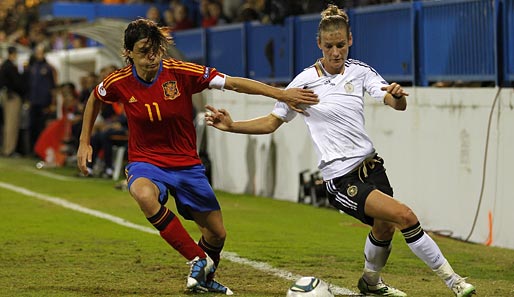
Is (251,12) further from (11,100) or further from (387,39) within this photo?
(11,100)

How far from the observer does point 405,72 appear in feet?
49.9

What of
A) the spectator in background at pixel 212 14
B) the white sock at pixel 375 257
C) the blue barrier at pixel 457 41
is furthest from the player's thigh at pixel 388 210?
the spectator in background at pixel 212 14

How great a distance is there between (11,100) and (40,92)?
1431mm

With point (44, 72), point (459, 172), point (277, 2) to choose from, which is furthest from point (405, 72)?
point (44, 72)

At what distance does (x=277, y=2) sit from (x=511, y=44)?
6226 millimetres

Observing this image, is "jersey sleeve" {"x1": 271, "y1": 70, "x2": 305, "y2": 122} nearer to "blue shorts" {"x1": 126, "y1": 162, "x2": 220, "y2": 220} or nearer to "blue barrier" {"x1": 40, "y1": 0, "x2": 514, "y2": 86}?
"blue shorts" {"x1": 126, "y1": 162, "x2": 220, "y2": 220}

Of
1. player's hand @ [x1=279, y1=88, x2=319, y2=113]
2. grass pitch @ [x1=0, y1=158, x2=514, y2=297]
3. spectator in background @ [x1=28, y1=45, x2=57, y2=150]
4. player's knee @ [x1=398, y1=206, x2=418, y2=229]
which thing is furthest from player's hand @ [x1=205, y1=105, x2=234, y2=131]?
spectator in background @ [x1=28, y1=45, x2=57, y2=150]

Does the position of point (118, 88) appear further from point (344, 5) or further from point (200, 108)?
point (200, 108)

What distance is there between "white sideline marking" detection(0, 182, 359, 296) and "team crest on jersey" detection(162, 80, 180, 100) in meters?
1.86

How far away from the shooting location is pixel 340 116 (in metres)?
8.53

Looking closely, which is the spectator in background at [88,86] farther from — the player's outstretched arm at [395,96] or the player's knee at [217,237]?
the player's outstretched arm at [395,96]

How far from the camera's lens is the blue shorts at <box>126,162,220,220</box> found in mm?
8914

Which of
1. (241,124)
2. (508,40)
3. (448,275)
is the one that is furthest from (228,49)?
(448,275)

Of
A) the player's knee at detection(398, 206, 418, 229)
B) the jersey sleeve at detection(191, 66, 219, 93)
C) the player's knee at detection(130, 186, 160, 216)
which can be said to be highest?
the jersey sleeve at detection(191, 66, 219, 93)
